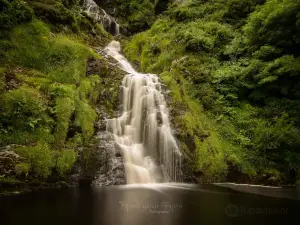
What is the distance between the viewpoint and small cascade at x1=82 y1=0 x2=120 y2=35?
25031mm

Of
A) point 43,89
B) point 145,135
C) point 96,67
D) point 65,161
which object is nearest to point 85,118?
point 43,89

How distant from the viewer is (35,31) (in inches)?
510

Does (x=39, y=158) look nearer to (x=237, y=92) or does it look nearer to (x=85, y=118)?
(x=85, y=118)

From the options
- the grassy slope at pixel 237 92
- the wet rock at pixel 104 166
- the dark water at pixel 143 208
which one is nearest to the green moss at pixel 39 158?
the dark water at pixel 143 208

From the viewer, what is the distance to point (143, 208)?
18.7 feet

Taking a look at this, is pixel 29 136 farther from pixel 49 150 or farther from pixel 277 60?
pixel 277 60

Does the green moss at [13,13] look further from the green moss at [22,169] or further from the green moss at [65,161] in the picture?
the green moss at [22,169]

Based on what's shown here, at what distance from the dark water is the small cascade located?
67.2 feet

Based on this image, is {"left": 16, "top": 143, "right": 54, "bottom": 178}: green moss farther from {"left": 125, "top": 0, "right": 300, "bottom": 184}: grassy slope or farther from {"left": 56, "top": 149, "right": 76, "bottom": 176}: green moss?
{"left": 125, "top": 0, "right": 300, "bottom": 184}: grassy slope

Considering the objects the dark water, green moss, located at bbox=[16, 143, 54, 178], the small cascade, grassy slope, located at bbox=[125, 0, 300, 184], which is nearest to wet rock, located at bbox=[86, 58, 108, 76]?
grassy slope, located at bbox=[125, 0, 300, 184]

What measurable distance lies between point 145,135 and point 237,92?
19.6 ft

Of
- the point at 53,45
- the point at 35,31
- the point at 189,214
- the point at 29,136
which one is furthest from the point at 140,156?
the point at 35,31

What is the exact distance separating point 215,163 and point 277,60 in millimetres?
6091

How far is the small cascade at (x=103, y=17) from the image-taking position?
25.0m
